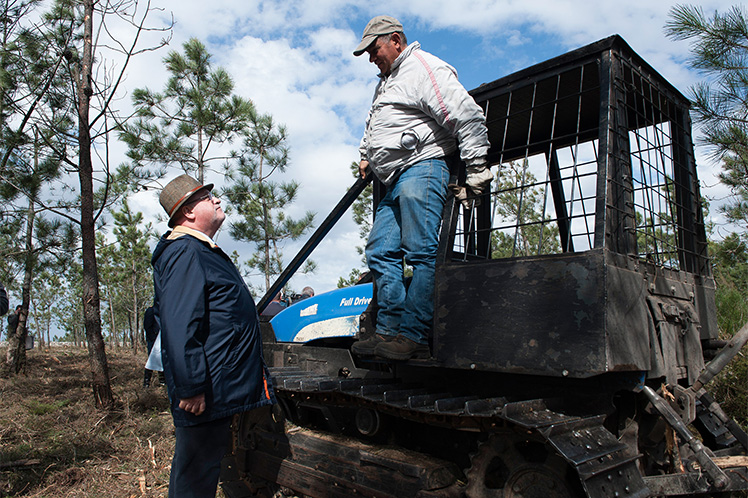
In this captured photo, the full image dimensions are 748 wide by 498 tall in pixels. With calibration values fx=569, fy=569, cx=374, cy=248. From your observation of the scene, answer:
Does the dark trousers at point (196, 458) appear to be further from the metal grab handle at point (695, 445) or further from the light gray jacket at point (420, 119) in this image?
the metal grab handle at point (695, 445)

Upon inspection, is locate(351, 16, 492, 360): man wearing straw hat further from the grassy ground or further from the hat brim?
the grassy ground

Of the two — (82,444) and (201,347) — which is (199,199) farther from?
(82,444)

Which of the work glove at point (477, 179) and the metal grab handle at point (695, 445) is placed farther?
the work glove at point (477, 179)

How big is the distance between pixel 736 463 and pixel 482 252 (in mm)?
2122

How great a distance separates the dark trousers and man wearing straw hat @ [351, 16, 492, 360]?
886mm

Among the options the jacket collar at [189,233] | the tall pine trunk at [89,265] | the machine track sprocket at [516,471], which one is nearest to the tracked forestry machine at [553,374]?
the machine track sprocket at [516,471]

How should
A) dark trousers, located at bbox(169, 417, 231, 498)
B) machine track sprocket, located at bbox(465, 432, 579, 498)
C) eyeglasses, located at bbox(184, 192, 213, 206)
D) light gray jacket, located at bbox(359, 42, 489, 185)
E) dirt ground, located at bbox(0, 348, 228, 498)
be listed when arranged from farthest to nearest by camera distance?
1. dirt ground, located at bbox(0, 348, 228, 498)
2. light gray jacket, located at bbox(359, 42, 489, 185)
3. eyeglasses, located at bbox(184, 192, 213, 206)
4. dark trousers, located at bbox(169, 417, 231, 498)
5. machine track sprocket, located at bbox(465, 432, 579, 498)

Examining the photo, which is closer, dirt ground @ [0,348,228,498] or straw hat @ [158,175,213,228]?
straw hat @ [158,175,213,228]

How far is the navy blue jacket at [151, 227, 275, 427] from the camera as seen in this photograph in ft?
8.01

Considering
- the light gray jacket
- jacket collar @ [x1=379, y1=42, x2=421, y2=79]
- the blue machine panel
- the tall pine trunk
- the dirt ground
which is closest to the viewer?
the light gray jacket

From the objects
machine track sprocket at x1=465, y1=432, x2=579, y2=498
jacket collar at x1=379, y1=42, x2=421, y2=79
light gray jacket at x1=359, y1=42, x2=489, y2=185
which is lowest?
machine track sprocket at x1=465, y1=432, x2=579, y2=498

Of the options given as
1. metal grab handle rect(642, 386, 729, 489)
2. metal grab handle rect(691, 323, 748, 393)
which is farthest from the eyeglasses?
metal grab handle rect(691, 323, 748, 393)

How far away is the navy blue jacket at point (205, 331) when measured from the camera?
2.44 metres

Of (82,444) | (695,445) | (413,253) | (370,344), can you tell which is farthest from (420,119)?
(82,444)
